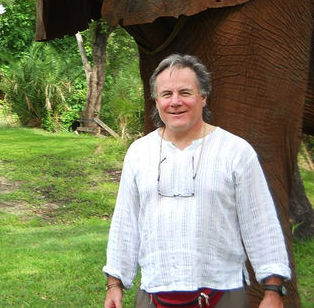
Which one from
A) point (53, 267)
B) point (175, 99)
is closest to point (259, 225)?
point (175, 99)

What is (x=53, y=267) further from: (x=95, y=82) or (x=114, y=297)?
(x=95, y=82)

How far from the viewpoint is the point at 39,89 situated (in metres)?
21.6

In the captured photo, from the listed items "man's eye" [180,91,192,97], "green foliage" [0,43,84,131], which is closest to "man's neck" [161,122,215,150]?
"man's eye" [180,91,192,97]

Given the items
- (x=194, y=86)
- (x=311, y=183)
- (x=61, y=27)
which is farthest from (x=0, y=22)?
(x=194, y=86)

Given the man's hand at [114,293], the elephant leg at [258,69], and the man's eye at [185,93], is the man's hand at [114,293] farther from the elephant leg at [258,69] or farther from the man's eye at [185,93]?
the elephant leg at [258,69]

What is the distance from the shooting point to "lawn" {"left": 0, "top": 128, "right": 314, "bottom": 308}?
20.7 ft

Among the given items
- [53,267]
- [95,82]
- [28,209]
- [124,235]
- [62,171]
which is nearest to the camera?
[124,235]

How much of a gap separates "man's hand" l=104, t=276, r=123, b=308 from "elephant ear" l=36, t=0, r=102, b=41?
70.0 inches

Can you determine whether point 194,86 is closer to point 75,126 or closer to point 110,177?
point 110,177

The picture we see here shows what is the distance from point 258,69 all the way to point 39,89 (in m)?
18.2

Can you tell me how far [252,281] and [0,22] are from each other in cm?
2454

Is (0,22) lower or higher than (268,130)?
lower

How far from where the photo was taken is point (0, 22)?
27.4 m

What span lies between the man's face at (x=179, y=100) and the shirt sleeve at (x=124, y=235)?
0.21 m
